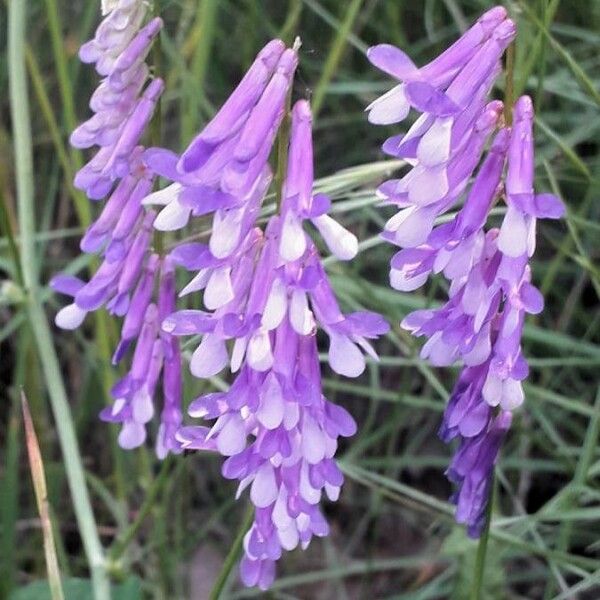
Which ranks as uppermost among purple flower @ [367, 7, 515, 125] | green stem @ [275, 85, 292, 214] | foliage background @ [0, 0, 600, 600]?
purple flower @ [367, 7, 515, 125]

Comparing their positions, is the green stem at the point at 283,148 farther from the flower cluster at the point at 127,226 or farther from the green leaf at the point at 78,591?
the green leaf at the point at 78,591

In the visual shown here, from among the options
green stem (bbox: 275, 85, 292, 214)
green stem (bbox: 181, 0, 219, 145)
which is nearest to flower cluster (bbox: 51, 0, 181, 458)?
green stem (bbox: 275, 85, 292, 214)

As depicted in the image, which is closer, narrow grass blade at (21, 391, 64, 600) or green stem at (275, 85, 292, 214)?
green stem at (275, 85, 292, 214)

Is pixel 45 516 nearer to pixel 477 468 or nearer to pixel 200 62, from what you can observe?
pixel 477 468

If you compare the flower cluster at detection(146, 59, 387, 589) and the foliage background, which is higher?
the flower cluster at detection(146, 59, 387, 589)

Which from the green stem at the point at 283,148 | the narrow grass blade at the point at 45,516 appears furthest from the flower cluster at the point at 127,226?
the green stem at the point at 283,148

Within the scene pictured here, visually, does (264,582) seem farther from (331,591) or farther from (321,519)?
(331,591)

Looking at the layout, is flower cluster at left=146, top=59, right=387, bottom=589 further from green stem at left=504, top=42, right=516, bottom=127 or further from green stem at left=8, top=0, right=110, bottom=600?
green stem at left=8, top=0, right=110, bottom=600

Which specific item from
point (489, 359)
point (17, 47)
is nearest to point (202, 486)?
point (17, 47)
